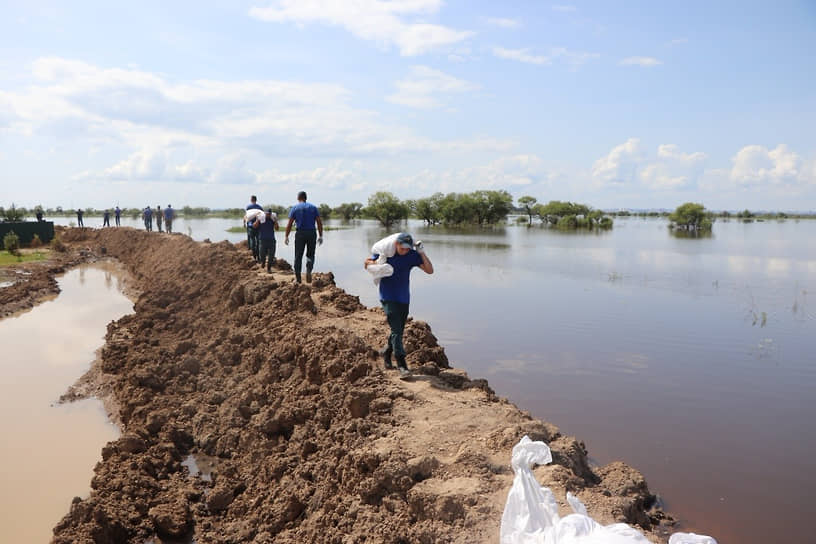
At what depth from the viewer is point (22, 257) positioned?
86.6ft

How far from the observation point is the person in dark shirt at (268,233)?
12.8 meters

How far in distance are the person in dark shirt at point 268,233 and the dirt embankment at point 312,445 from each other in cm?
337

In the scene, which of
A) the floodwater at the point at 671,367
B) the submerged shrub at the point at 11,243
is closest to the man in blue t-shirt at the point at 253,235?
the floodwater at the point at 671,367

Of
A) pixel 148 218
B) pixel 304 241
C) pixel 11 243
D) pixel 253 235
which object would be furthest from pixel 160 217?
pixel 304 241

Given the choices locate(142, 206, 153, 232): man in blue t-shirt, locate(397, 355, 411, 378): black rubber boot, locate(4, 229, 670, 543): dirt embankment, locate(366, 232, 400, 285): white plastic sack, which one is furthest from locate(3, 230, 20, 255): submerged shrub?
locate(397, 355, 411, 378): black rubber boot

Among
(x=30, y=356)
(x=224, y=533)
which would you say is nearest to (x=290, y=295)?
(x=224, y=533)

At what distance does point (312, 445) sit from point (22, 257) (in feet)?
90.6

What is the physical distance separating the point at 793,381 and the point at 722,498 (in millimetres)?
4985

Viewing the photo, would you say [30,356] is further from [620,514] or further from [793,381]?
[793,381]

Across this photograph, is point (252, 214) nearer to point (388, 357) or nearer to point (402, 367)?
point (388, 357)

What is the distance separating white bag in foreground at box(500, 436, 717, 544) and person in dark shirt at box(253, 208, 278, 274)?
→ 34.4 feet

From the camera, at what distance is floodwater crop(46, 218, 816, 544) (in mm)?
5996

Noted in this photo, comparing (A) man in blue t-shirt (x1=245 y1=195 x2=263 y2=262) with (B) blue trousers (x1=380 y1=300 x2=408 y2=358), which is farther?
(A) man in blue t-shirt (x1=245 y1=195 x2=263 y2=262)

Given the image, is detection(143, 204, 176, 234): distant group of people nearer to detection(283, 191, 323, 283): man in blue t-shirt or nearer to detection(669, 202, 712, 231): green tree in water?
detection(283, 191, 323, 283): man in blue t-shirt
